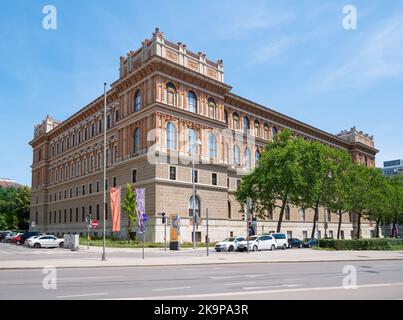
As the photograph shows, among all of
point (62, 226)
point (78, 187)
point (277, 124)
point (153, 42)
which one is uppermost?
point (153, 42)

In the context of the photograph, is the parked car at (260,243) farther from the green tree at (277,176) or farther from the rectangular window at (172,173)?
the rectangular window at (172,173)

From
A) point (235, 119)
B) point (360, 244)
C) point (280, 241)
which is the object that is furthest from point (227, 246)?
point (235, 119)

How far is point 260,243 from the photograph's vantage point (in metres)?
41.9

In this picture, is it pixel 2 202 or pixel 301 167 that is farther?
pixel 2 202

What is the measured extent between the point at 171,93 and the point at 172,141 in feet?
20.7

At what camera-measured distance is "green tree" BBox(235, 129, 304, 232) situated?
50500 mm

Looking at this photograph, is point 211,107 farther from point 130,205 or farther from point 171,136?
point 130,205

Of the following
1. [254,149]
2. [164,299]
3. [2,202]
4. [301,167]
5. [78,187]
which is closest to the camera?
[164,299]

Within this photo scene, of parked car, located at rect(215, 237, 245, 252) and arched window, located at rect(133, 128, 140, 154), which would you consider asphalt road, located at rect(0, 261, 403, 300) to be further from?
arched window, located at rect(133, 128, 140, 154)
